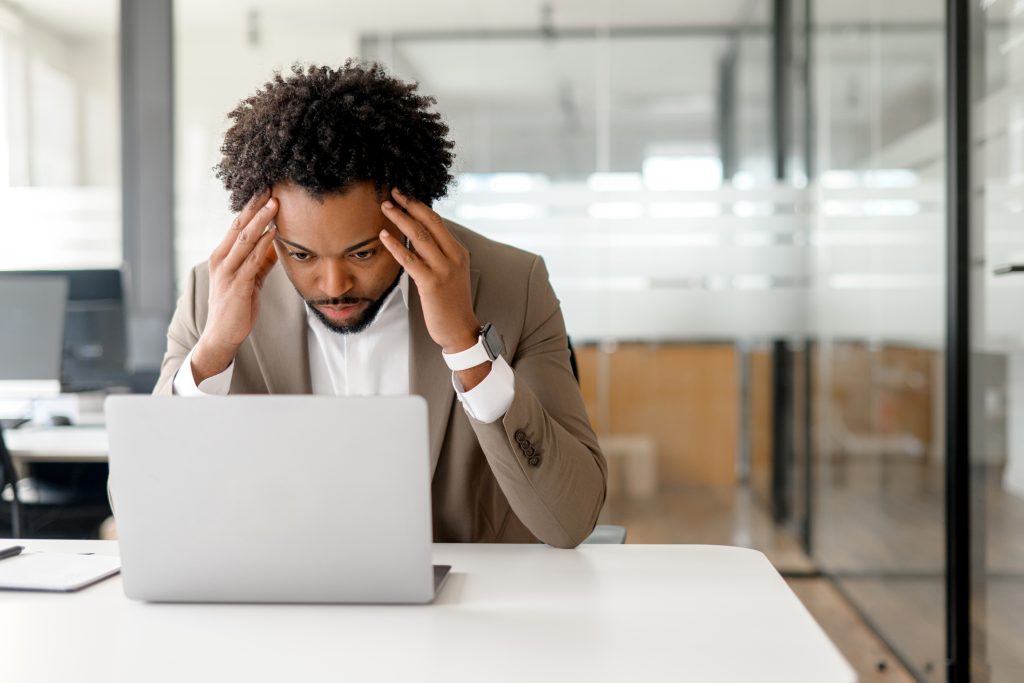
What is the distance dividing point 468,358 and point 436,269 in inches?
5.7

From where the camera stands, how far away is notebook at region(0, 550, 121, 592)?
113 centimetres

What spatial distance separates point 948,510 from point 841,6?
175cm

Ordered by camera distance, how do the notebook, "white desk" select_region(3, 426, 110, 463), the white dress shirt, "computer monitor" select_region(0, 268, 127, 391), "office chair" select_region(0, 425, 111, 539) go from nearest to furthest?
the notebook < the white dress shirt < "white desk" select_region(3, 426, 110, 463) < "office chair" select_region(0, 425, 111, 539) < "computer monitor" select_region(0, 268, 127, 391)

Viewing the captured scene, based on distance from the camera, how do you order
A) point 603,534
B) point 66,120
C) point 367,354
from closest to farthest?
point 367,354, point 603,534, point 66,120

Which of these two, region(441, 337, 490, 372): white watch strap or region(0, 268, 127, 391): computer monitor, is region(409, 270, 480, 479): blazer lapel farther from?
region(0, 268, 127, 391): computer monitor

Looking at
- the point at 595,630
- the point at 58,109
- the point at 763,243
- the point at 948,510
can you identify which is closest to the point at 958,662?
the point at 948,510

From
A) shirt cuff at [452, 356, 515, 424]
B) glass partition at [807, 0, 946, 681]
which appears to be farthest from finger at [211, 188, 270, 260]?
glass partition at [807, 0, 946, 681]

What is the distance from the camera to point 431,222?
1.41 metres

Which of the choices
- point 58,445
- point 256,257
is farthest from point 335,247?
point 58,445

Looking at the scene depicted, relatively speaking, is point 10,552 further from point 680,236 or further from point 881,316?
point 680,236

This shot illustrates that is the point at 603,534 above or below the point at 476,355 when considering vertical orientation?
below

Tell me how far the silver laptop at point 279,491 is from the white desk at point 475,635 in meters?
0.04

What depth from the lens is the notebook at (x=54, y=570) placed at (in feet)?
3.71

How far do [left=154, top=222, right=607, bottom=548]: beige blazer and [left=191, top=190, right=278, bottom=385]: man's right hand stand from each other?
0.31 ft
